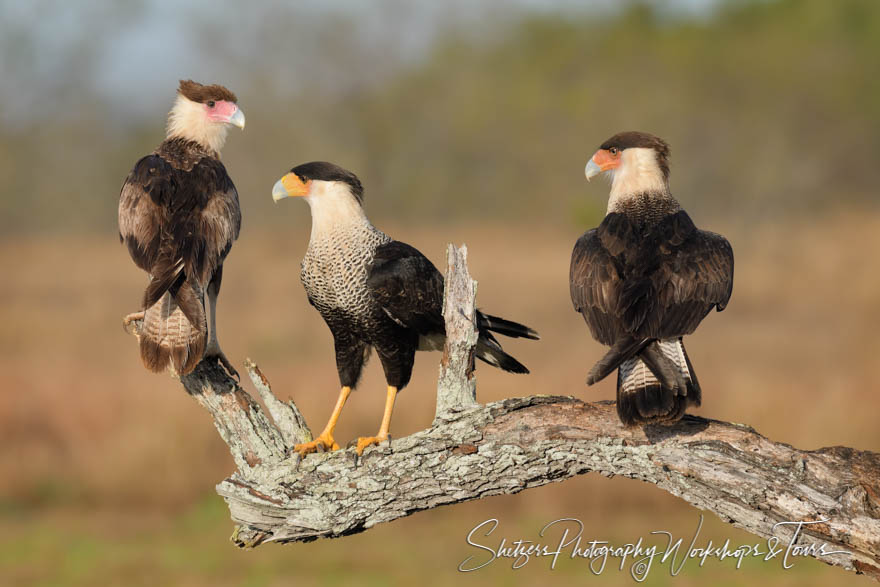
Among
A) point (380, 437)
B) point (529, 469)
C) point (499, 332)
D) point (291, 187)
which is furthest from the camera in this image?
point (499, 332)

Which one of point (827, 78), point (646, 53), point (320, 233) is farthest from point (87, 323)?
point (827, 78)

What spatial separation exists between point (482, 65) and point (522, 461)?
113 ft

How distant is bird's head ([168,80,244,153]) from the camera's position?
4.62 meters

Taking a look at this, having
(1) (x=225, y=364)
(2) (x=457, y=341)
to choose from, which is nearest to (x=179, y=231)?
(1) (x=225, y=364)

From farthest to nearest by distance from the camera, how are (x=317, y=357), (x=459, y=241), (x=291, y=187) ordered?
1. (x=459, y=241)
2. (x=317, y=357)
3. (x=291, y=187)

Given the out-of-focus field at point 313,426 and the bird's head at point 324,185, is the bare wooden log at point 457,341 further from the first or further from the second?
the out-of-focus field at point 313,426

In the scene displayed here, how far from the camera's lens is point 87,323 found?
18922 millimetres

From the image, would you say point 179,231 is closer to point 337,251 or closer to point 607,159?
point 337,251

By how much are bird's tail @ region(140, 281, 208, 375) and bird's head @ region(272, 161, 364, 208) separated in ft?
2.14

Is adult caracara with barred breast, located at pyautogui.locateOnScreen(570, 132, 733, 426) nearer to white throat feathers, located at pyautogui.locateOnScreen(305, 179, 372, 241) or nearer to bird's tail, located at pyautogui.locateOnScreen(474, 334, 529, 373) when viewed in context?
bird's tail, located at pyautogui.locateOnScreen(474, 334, 529, 373)

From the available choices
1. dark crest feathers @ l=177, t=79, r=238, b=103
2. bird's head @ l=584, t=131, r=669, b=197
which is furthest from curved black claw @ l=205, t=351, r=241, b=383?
bird's head @ l=584, t=131, r=669, b=197

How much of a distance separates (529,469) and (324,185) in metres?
1.49

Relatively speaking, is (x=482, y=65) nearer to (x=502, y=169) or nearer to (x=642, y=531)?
(x=502, y=169)

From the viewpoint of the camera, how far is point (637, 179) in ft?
13.1
